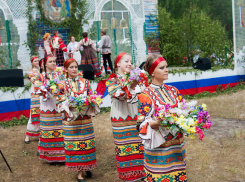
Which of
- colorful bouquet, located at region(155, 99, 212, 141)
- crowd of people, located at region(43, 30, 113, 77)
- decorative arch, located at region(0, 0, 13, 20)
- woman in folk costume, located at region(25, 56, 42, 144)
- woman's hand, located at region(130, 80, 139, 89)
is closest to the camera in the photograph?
colorful bouquet, located at region(155, 99, 212, 141)

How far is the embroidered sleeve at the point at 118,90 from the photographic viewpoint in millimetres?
3951

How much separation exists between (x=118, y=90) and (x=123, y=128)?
59cm

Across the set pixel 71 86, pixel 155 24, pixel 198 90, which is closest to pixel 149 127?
pixel 71 86

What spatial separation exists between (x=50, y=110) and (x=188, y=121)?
11.5ft

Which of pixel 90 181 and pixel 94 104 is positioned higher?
pixel 94 104

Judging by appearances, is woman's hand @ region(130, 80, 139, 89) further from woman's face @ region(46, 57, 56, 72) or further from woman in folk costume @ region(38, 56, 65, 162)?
woman's face @ region(46, 57, 56, 72)

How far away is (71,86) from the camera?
451 centimetres

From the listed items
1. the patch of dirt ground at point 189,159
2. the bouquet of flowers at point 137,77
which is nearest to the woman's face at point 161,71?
the bouquet of flowers at point 137,77

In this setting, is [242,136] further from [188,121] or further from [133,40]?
[133,40]

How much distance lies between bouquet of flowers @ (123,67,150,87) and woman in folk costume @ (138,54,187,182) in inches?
8.8

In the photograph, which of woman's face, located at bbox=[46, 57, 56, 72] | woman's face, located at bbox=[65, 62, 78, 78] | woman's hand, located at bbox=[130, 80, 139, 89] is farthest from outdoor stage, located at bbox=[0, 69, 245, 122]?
woman's hand, located at bbox=[130, 80, 139, 89]

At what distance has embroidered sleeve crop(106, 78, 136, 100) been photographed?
395 centimetres

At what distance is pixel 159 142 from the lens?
280cm

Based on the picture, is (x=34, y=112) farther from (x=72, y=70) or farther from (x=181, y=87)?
(x=181, y=87)
